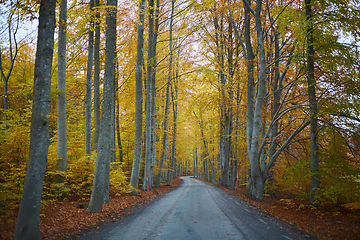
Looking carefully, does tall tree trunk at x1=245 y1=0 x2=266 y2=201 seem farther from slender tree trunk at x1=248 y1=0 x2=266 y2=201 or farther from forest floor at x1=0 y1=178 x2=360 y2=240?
forest floor at x1=0 y1=178 x2=360 y2=240

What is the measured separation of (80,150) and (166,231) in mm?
8383

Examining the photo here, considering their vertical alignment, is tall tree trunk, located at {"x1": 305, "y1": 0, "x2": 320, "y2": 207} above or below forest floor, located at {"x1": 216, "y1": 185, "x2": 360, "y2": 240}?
Result: above

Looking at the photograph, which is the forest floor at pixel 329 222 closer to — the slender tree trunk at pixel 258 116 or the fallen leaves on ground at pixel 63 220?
the slender tree trunk at pixel 258 116

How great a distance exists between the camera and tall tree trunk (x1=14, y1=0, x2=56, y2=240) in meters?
4.30

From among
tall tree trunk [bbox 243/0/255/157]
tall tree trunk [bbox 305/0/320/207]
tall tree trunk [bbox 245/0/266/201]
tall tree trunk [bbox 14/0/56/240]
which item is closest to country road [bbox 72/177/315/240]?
tall tree trunk [bbox 14/0/56/240]

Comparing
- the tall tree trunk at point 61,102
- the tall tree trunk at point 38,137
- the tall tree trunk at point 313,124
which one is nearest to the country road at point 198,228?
the tall tree trunk at point 38,137

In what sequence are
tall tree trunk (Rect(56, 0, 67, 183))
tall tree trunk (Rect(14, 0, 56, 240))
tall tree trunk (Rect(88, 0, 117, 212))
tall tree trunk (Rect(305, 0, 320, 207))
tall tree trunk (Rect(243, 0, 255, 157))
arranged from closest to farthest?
tall tree trunk (Rect(14, 0, 56, 240)), tall tree trunk (Rect(88, 0, 117, 212)), tall tree trunk (Rect(305, 0, 320, 207)), tall tree trunk (Rect(56, 0, 67, 183)), tall tree trunk (Rect(243, 0, 255, 157))

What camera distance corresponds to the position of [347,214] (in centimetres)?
717

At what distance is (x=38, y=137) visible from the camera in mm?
4504

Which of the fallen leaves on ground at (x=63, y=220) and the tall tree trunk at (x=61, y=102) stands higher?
the tall tree trunk at (x=61, y=102)

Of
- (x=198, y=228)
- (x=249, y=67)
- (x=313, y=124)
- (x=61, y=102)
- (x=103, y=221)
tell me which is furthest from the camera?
(x=249, y=67)

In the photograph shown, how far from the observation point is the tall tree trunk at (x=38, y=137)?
4301 millimetres

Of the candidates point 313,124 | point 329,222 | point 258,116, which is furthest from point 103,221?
point 258,116

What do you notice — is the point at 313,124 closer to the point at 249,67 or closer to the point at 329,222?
the point at 329,222
